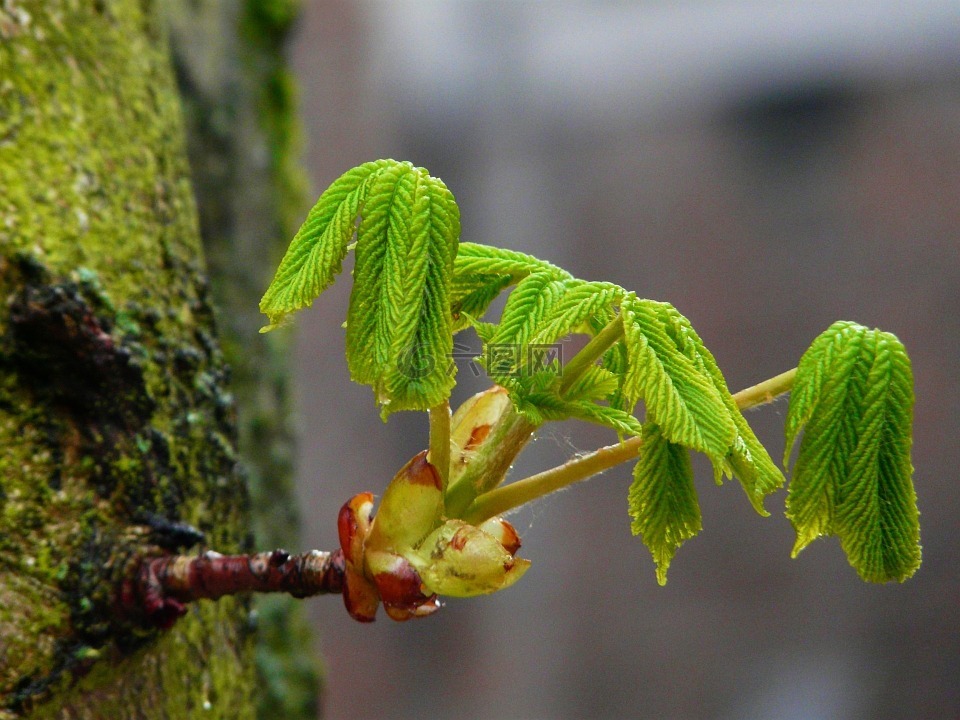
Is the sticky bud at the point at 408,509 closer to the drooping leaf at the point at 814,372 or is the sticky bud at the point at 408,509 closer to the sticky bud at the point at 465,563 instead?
the sticky bud at the point at 465,563

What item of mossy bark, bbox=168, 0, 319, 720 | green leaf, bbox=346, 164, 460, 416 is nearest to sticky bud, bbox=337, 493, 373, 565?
green leaf, bbox=346, 164, 460, 416

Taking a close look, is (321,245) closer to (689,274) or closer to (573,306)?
(573,306)

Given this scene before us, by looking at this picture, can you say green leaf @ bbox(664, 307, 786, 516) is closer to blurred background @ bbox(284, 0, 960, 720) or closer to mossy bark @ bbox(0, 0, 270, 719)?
mossy bark @ bbox(0, 0, 270, 719)

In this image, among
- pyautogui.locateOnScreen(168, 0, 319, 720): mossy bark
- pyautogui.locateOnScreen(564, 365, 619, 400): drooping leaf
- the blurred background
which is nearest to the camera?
pyautogui.locateOnScreen(564, 365, 619, 400): drooping leaf

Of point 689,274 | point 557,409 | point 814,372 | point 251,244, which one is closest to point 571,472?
point 557,409

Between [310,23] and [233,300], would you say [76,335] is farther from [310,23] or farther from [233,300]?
[310,23]
